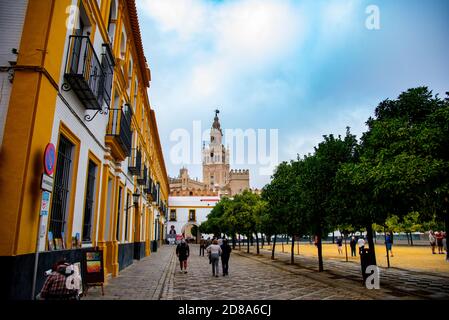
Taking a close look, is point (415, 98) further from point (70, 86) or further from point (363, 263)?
point (70, 86)

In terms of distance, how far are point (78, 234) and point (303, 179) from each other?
30.6ft

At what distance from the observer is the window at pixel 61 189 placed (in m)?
7.60

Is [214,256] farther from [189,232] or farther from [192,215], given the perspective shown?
[189,232]

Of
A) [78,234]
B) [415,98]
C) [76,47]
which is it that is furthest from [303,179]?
[76,47]

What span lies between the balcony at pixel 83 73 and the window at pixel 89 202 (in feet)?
8.16

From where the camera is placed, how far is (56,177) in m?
7.67

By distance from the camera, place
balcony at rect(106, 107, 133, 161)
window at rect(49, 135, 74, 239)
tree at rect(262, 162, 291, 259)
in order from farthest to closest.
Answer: tree at rect(262, 162, 291, 259), balcony at rect(106, 107, 133, 161), window at rect(49, 135, 74, 239)

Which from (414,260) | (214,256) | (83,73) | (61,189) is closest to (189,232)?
(414,260)

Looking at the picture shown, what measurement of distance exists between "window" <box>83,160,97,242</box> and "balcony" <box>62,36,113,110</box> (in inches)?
97.9

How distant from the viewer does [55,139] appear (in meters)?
7.10

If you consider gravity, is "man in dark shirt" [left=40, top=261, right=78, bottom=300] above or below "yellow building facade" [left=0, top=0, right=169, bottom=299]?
below

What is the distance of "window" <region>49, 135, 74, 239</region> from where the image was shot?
7598mm

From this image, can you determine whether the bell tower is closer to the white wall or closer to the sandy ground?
the white wall

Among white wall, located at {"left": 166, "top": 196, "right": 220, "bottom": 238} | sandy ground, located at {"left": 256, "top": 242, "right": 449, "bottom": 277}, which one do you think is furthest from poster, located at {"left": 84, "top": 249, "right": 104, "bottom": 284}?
white wall, located at {"left": 166, "top": 196, "right": 220, "bottom": 238}
